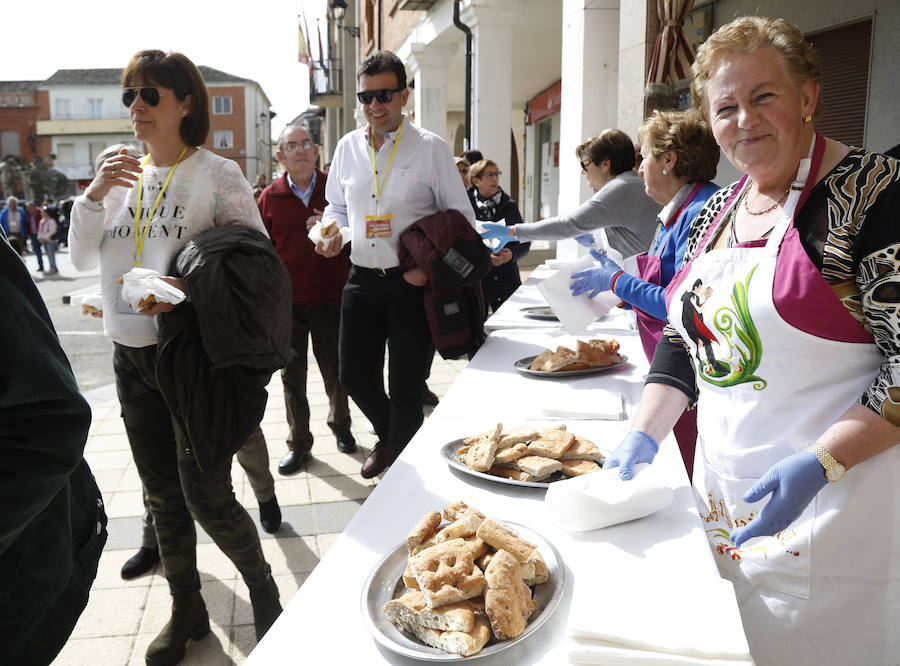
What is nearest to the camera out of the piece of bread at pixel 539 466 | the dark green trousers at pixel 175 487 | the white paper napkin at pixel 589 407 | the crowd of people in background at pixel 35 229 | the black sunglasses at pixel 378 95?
the piece of bread at pixel 539 466

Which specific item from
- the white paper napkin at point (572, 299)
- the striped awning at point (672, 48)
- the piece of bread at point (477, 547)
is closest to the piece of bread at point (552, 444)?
the piece of bread at point (477, 547)

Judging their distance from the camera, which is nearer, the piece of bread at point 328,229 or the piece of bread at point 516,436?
the piece of bread at point 516,436

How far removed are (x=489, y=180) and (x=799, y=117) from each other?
4622 millimetres

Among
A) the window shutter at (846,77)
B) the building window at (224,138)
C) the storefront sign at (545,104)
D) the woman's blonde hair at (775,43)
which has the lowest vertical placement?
the woman's blonde hair at (775,43)

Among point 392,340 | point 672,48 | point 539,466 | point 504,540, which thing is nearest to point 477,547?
point 504,540

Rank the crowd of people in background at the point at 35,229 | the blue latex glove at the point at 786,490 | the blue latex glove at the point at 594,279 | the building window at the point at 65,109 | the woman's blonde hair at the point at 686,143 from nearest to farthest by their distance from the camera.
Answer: the blue latex glove at the point at 786,490 → the woman's blonde hair at the point at 686,143 → the blue latex glove at the point at 594,279 → the crowd of people in background at the point at 35,229 → the building window at the point at 65,109

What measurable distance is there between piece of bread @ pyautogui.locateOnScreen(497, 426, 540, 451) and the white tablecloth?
116 mm

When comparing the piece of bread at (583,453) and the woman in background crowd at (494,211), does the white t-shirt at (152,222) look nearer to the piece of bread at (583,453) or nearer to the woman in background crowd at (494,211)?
the piece of bread at (583,453)

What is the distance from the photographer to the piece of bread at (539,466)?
5.15 ft

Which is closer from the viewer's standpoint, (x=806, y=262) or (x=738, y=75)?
(x=806, y=262)

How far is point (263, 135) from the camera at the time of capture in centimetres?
6875

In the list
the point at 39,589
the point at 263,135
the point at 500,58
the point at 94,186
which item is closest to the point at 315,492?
the point at 94,186

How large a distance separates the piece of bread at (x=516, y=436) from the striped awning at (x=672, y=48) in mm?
4101

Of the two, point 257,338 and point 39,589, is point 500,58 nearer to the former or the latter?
point 257,338
